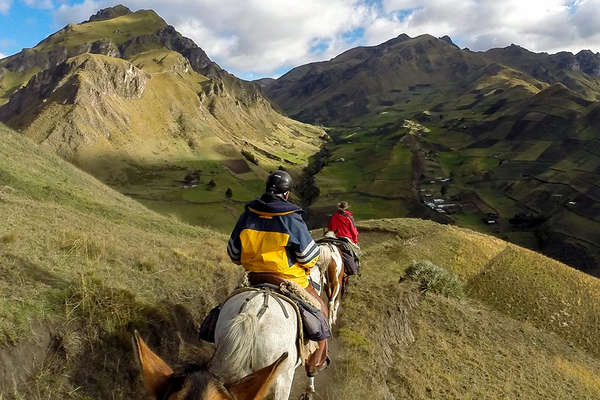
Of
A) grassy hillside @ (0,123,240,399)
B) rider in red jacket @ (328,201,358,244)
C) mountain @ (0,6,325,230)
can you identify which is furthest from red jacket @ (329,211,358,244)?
mountain @ (0,6,325,230)

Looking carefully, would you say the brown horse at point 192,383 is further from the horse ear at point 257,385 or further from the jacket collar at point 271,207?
the jacket collar at point 271,207

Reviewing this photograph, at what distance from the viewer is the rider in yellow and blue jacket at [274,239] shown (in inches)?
253

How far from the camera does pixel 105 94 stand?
351 ft

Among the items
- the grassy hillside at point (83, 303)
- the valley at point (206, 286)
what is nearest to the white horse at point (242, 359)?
the valley at point (206, 286)

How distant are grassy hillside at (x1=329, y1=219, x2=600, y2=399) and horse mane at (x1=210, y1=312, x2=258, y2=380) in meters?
5.51

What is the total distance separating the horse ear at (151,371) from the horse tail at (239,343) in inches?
48.7

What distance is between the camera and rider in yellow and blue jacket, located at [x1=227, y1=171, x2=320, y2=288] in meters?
6.43

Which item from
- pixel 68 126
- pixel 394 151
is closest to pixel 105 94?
pixel 68 126

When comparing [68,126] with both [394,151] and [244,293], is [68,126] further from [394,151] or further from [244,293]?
[394,151]

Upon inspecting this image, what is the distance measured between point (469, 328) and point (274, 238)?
1715 centimetres

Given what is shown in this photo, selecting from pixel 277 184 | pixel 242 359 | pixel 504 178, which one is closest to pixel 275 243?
pixel 277 184

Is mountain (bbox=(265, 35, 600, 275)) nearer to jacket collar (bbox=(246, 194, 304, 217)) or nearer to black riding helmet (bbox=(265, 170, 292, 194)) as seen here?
black riding helmet (bbox=(265, 170, 292, 194))

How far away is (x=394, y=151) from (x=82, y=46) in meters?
184

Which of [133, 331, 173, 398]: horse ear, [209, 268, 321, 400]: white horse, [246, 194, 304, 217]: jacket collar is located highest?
[246, 194, 304, 217]: jacket collar
